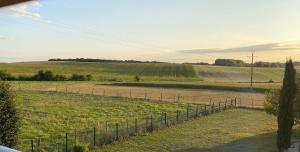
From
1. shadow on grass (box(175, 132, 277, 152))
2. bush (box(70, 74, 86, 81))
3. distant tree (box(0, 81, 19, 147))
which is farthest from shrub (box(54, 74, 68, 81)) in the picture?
distant tree (box(0, 81, 19, 147))

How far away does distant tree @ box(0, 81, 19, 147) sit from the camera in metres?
11.7

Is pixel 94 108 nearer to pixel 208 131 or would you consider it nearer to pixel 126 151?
pixel 208 131

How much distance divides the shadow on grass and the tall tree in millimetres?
875

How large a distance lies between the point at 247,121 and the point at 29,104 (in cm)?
1465

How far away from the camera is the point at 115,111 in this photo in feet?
89.8

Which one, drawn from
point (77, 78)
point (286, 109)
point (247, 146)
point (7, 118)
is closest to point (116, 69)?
point (77, 78)

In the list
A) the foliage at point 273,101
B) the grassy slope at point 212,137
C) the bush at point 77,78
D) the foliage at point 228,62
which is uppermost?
the foliage at point 228,62

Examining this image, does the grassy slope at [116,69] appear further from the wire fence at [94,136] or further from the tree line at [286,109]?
the tree line at [286,109]

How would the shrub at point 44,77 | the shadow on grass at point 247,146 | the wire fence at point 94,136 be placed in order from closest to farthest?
the wire fence at point 94,136 → the shadow on grass at point 247,146 → the shrub at point 44,77

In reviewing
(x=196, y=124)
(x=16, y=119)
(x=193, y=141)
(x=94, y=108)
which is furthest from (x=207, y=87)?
(x=16, y=119)

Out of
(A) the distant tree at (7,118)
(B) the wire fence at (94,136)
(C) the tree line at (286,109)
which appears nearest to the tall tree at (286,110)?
(C) the tree line at (286,109)

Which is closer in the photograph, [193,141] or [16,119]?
[16,119]

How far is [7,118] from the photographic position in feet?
39.3

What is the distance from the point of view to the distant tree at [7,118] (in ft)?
38.5
